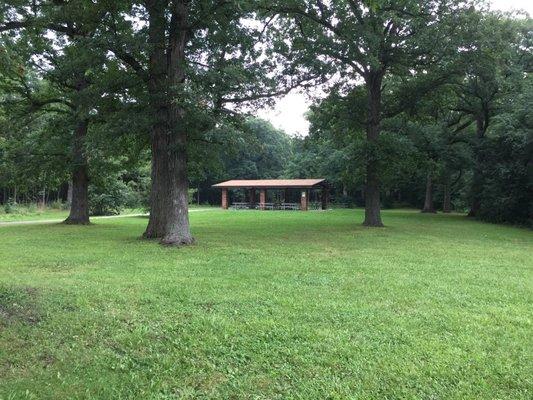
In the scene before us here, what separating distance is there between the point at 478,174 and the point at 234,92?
2055cm

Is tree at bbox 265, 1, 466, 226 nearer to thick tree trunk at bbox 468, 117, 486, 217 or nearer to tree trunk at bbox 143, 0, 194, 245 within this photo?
tree trunk at bbox 143, 0, 194, 245

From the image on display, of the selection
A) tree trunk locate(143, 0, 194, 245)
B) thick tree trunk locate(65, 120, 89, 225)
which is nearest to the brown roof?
Answer: thick tree trunk locate(65, 120, 89, 225)

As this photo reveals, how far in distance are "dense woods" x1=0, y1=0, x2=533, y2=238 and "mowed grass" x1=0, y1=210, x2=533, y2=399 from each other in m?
2.86

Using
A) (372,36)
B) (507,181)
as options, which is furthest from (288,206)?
(372,36)

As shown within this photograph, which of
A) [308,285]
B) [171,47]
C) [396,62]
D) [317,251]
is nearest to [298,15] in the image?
[396,62]

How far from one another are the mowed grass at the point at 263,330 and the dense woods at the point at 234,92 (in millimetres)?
2859

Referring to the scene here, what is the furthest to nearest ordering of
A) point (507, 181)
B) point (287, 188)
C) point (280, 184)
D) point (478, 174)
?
point (287, 188), point (280, 184), point (478, 174), point (507, 181)

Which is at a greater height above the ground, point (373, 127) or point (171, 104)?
point (373, 127)

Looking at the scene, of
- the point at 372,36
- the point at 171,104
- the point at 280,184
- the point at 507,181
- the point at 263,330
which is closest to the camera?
the point at 263,330

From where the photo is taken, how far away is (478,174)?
2886cm

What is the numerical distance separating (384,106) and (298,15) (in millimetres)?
6291

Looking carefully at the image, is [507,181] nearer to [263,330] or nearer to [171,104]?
[171,104]

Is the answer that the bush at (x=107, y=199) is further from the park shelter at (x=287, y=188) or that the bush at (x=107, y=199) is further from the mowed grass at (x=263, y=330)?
the mowed grass at (x=263, y=330)

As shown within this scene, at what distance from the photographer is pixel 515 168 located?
2288cm
